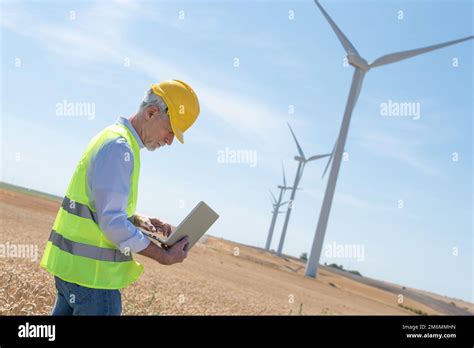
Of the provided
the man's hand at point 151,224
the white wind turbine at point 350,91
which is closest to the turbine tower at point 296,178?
the white wind turbine at point 350,91

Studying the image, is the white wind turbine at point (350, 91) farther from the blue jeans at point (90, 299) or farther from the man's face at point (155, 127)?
the blue jeans at point (90, 299)

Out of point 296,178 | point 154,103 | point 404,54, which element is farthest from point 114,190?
point 296,178

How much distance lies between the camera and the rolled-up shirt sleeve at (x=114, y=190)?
3.74 metres

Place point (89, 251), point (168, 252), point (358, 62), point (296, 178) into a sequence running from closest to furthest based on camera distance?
point (89, 251) → point (168, 252) → point (358, 62) → point (296, 178)

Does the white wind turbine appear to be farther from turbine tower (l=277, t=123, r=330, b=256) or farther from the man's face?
the man's face

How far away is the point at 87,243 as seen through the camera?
392cm

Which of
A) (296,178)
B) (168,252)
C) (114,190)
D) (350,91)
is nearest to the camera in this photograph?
(114,190)

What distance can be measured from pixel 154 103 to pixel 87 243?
110 cm

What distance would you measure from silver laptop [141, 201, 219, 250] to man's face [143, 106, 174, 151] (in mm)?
574

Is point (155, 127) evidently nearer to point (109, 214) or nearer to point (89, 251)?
point (109, 214)

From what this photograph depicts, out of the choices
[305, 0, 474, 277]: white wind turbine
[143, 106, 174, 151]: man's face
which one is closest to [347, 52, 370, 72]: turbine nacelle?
[305, 0, 474, 277]: white wind turbine

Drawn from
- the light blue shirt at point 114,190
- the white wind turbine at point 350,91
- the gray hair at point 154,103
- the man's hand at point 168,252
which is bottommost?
the man's hand at point 168,252

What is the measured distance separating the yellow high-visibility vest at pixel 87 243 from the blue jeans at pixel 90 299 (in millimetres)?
58

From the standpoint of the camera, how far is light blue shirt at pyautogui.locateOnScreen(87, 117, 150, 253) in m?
3.74
